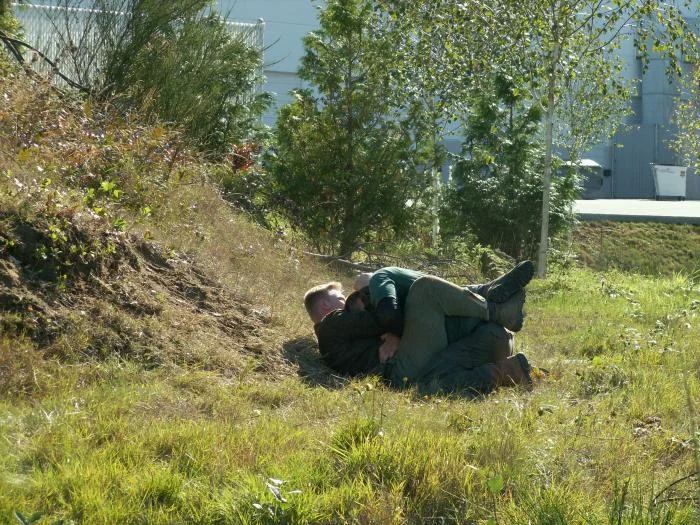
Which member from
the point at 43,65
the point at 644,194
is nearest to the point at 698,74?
the point at 43,65

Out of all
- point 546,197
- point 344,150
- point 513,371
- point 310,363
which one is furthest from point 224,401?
point 546,197

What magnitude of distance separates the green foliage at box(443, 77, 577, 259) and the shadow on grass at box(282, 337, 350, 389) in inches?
413

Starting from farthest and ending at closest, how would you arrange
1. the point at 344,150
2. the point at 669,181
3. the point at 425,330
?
1. the point at 669,181
2. the point at 344,150
3. the point at 425,330

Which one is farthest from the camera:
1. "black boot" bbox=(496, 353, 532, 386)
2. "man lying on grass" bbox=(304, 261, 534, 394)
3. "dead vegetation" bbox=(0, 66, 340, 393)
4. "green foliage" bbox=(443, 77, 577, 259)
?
"green foliage" bbox=(443, 77, 577, 259)

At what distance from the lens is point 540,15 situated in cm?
1475

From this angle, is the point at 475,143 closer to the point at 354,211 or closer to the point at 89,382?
the point at 354,211

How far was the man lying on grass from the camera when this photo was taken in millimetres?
6797

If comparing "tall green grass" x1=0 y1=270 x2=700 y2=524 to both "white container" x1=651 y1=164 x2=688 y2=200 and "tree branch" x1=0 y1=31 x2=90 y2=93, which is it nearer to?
"tree branch" x1=0 y1=31 x2=90 y2=93

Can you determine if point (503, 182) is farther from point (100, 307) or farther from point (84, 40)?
point (100, 307)

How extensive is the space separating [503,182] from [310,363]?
37.4ft

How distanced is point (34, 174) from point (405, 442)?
3927mm

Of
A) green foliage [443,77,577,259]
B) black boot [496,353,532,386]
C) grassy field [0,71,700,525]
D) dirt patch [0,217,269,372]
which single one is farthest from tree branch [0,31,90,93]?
green foliage [443,77,577,259]

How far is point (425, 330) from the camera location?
6949 millimetres

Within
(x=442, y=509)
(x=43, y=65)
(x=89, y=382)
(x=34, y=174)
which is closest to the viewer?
A: (x=442, y=509)
